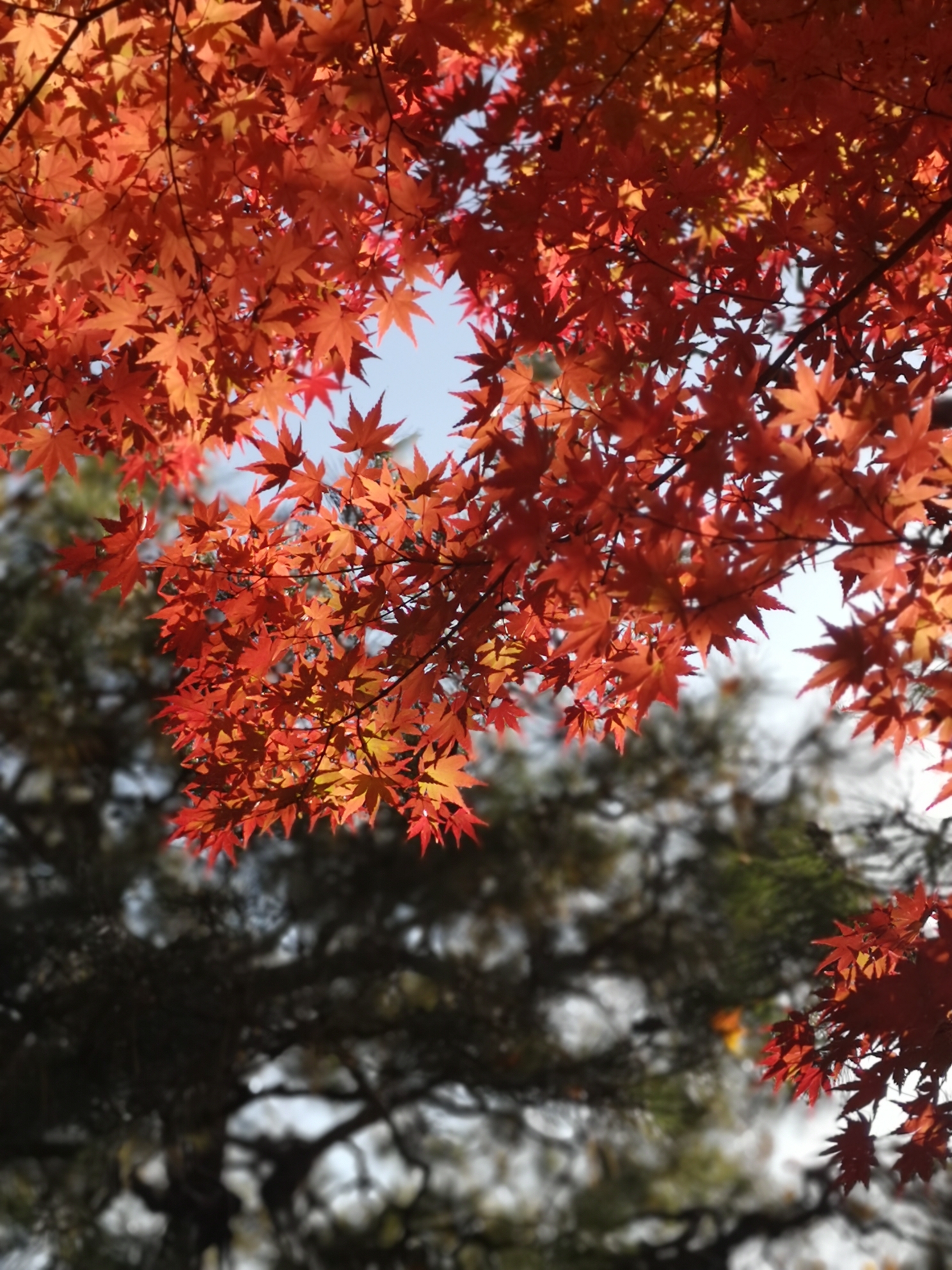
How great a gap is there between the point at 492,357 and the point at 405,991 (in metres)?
4.41

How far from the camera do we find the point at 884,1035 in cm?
130

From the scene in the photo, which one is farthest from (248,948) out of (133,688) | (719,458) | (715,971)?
(719,458)

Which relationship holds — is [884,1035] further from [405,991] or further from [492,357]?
[405,991]

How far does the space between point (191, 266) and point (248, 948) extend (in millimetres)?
3197

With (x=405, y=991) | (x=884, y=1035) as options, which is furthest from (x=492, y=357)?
(x=405, y=991)

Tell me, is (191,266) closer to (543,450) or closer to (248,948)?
(543,450)

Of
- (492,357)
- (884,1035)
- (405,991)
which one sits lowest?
(884,1035)

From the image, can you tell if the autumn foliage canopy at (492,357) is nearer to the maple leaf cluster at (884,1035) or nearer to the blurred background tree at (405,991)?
the maple leaf cluster at (884,1035)

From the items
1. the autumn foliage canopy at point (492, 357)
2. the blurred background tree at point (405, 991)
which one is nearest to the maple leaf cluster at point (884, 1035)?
the autumn foliage canopy at point (492, 357)

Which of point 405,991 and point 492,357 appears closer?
point 492,357

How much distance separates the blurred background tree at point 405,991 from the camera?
12.9 ft

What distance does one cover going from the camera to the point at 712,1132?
5.66 meters

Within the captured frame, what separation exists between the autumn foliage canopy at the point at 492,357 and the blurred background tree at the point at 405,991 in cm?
223

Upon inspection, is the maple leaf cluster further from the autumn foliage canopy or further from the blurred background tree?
the blurred background tree
